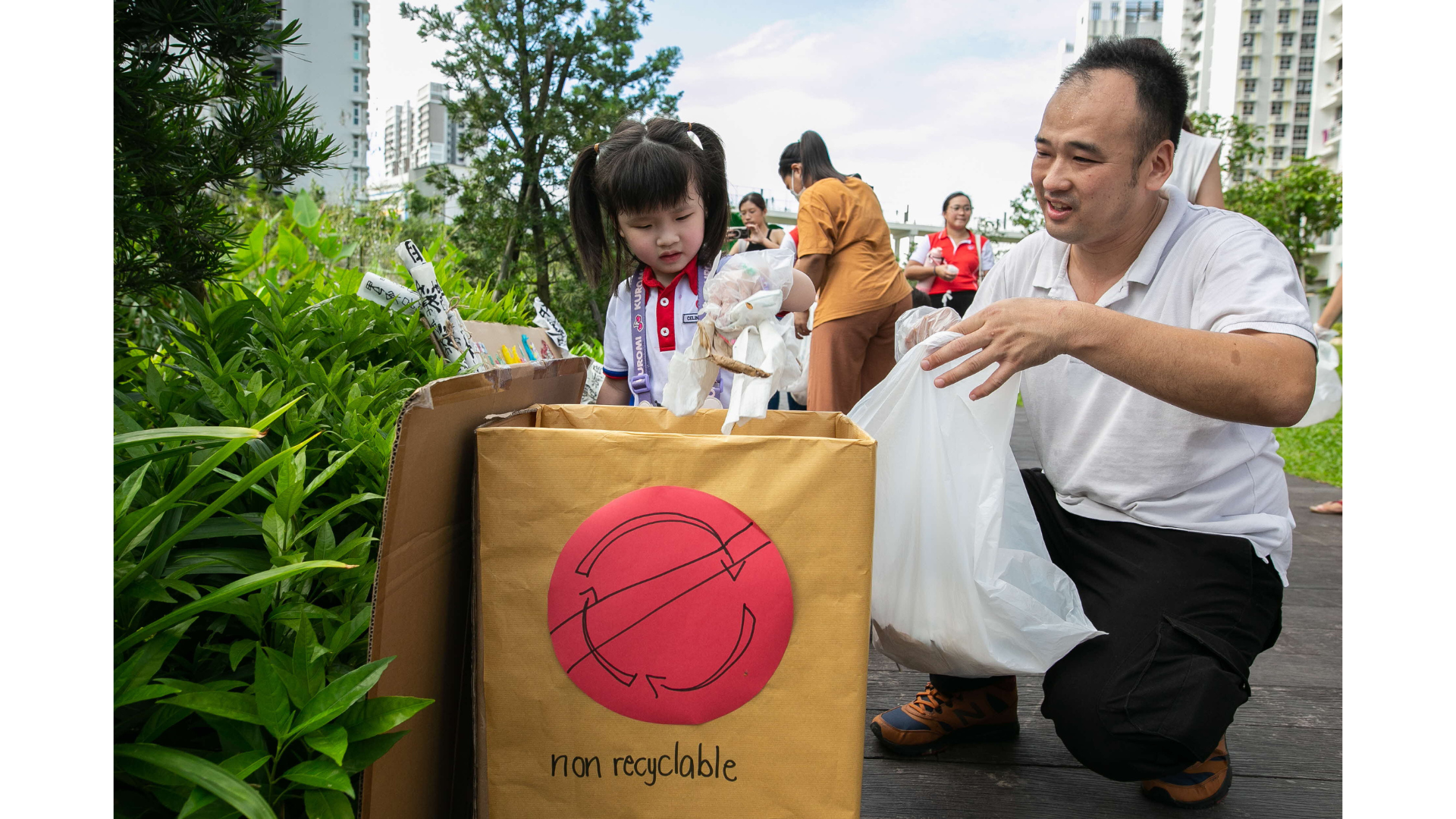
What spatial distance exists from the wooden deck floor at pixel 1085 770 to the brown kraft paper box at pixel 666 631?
1.69 ft

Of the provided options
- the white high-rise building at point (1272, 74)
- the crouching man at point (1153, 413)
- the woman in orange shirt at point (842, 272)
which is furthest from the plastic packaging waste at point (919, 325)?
the white high-rise building at point (1272, 74)

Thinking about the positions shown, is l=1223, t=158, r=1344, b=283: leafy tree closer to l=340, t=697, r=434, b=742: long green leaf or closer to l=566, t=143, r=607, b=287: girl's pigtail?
l=566, t=143, r=607, b=287: girl's pigtail

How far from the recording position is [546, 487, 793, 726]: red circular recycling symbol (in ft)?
3.21

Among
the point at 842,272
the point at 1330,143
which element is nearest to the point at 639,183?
the point at 842,272

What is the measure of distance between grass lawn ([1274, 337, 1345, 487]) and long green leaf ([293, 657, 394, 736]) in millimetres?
4990

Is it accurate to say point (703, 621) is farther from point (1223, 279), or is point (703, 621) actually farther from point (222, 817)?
point (1223, 279)

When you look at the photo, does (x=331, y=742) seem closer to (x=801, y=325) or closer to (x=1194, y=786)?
(x=1194, y=786)

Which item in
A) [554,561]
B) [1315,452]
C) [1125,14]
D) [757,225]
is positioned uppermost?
[1125,14]

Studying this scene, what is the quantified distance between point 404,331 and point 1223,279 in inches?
59.5

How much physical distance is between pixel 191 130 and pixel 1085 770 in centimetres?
193

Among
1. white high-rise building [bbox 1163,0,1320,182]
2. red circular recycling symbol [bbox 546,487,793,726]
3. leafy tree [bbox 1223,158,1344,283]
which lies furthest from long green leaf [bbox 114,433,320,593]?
white high-rise building [bbox 1163,0,1320,182]

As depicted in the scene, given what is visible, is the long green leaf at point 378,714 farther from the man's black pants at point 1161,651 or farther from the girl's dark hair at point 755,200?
the girl's dark hair at point 755,200

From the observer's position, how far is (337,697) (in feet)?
2.64

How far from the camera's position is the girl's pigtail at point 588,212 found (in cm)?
202
